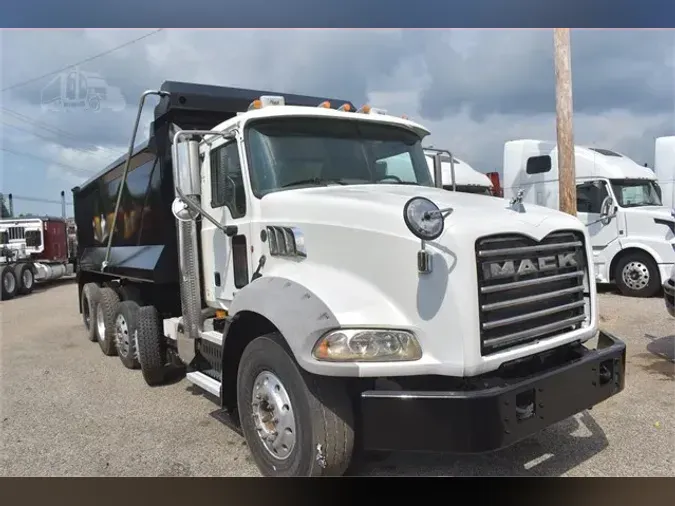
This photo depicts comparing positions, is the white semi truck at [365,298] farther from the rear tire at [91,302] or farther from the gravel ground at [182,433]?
the rear tire at [91,302]

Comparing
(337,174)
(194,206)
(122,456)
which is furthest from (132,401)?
(337,174)

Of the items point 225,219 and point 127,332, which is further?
point 127,332

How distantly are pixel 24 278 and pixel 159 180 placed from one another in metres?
15.6

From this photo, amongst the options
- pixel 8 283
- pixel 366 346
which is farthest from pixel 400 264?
pixel 8 283

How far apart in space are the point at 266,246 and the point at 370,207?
97cm

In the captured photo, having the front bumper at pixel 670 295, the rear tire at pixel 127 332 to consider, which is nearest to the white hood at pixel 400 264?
the rear tire at pixel 127 332

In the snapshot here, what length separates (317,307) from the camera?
3156 mm

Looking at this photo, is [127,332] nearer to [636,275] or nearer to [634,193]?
[636,275]

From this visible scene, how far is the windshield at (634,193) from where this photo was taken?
1153 centimetres

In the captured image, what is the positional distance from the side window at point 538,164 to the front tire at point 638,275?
2.60 m

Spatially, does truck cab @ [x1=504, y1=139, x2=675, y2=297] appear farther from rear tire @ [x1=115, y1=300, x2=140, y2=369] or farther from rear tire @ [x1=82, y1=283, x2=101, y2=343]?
rear tire @ [x1=82, y1=283, x2=101, y2=343]

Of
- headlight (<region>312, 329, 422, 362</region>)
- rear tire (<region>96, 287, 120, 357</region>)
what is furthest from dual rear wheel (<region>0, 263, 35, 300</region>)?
headlight (<region>312, 329, 422, 362</region>)

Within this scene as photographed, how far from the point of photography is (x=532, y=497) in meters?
3.46

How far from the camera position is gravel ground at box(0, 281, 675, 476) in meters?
3.88
